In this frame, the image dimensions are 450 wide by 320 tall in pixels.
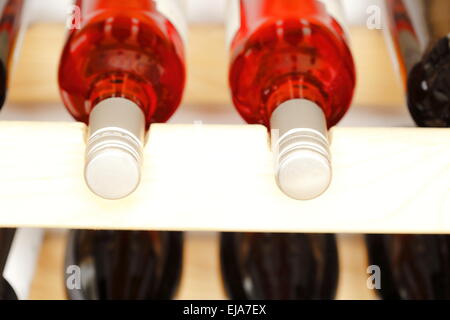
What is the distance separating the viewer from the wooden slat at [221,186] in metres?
0.33

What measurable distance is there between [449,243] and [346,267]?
0.13 m

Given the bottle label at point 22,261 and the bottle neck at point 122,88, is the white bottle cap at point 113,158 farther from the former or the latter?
the bottle label at point 22,261

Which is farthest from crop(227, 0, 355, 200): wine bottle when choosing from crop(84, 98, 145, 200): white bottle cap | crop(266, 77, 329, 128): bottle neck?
crop(84, 98, 145, 200): white bottle cap

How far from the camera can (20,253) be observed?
0.53 meters

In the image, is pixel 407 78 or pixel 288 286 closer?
pixel 407 78

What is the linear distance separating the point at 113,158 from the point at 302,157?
10cm

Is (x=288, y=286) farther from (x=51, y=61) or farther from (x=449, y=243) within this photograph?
(x=51, y=61)

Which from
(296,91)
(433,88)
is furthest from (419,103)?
(296,91)

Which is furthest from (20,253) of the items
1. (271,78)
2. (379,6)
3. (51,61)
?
(379,6)

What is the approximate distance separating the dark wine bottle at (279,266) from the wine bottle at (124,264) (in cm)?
7

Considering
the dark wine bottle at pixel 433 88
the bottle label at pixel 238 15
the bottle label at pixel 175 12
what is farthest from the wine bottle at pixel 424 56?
the bottle label at pixel 175 12

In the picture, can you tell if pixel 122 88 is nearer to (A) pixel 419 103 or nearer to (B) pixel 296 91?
(B) pixel 296 91

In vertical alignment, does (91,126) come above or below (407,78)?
below

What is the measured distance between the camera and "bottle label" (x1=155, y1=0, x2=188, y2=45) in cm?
41
